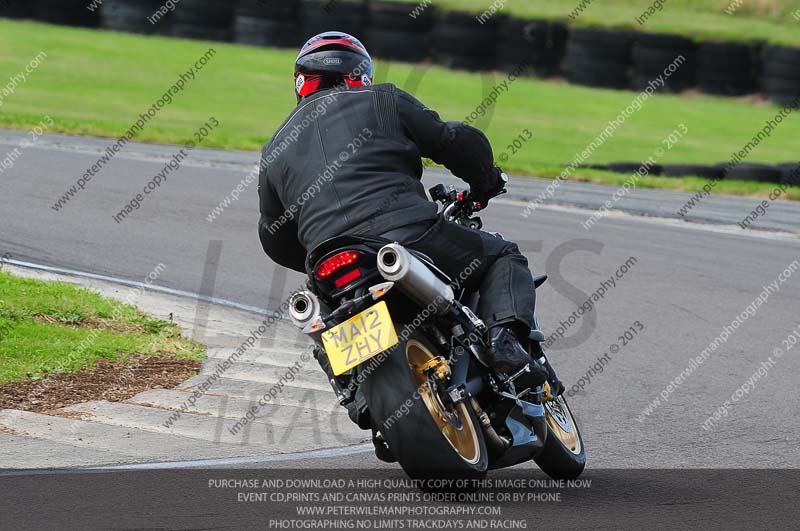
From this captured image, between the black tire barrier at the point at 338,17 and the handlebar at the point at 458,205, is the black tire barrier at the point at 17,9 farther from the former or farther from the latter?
the handlebar at the point at 458,205

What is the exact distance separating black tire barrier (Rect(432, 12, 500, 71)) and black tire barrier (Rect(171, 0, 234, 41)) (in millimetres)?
4511

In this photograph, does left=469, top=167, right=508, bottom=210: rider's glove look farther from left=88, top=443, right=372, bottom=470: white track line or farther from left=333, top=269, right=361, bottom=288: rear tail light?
left=88, top=443, right=372, bottom=470: white track line

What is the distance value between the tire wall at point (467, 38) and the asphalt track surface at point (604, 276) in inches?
380

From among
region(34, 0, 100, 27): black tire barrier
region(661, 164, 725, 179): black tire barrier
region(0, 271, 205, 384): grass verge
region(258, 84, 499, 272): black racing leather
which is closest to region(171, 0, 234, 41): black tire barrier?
region(34, 0, 100, 27): black tire barrier

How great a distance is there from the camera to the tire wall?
80.7 feet

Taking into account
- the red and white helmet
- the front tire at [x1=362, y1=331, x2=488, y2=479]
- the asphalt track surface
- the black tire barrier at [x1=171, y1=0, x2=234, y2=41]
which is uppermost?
the red and white helmet

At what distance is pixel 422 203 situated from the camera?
5.07 meters

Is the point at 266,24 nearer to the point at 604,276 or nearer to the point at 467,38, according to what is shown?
the point at 467,38

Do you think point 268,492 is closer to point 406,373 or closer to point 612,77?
point 406,373

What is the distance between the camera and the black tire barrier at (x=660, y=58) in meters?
24.4

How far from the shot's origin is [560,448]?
540 cm

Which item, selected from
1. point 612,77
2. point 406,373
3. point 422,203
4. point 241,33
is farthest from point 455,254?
point 241,33

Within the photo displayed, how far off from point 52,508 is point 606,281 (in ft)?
21.0

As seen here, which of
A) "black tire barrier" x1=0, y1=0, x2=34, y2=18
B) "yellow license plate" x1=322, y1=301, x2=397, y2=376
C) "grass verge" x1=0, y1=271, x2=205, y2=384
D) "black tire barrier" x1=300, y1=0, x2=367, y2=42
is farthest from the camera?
"black tire barrier" x1=0, y1=0, x2=34, y2=18
